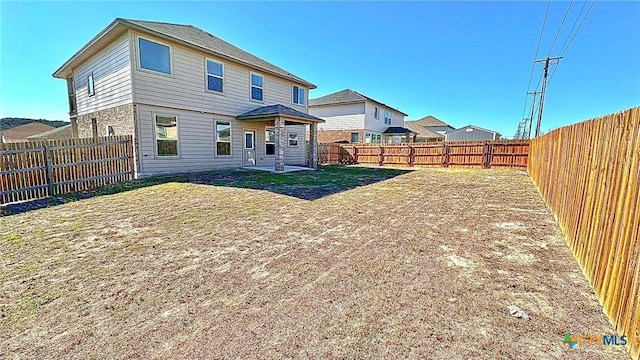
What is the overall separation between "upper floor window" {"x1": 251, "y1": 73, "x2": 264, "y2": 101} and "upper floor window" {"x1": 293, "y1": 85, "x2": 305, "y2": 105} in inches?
100

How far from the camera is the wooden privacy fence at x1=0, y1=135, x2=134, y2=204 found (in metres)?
6.39

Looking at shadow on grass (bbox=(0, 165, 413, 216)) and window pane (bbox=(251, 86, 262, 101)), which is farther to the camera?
window pane (bbox=(251, 86, 262, 101))

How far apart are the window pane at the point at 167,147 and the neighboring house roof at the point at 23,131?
34581 mm

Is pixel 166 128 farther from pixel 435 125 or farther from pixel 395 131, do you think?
pixel 435 125

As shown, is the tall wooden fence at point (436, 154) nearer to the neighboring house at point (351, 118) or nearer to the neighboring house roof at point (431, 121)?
the neighboring house at point (351, 118)

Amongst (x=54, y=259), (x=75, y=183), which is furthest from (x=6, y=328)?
(x=75, y=183)

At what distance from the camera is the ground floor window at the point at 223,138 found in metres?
12.4

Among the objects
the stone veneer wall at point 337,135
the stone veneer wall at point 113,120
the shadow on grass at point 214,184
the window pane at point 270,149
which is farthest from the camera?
the stone veneer wall at point 337,135

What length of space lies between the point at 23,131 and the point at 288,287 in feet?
158

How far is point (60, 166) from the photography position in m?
7.32

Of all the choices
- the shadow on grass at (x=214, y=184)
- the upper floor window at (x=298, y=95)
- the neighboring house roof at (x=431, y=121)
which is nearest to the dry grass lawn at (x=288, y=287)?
the shadow on grass at (x=214, y=184)

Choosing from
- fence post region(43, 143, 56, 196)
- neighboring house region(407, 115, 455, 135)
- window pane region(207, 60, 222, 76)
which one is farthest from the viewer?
neighboring house region(407, 115, 455, 135)

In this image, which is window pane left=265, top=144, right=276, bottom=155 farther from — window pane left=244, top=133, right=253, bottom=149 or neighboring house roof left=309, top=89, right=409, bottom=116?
neighboring house roof left=309, top=89, right=409, bottom=116

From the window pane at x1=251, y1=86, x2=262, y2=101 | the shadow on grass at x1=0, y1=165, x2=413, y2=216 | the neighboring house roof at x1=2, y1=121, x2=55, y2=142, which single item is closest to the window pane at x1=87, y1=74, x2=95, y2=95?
the shadow on grass at x1=0, y1=165, x2=413, y2=216
